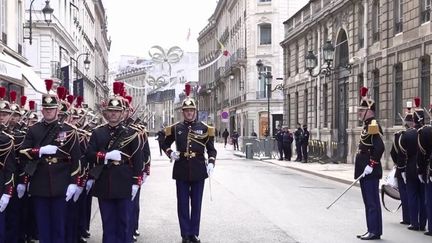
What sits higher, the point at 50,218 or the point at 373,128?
the point at 373,128

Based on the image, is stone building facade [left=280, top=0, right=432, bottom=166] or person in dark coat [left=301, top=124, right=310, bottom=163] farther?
person in dark coat [left=301, top=124, right=310, bottom=163]

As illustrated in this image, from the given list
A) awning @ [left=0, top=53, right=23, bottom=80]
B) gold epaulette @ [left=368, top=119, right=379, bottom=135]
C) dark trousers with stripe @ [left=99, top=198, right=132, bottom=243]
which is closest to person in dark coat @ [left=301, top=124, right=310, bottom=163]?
awning @ [left=0, top=53, right=23, bottom=80]

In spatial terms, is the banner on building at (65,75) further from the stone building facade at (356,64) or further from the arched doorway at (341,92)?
the arched doorway at (341,92)

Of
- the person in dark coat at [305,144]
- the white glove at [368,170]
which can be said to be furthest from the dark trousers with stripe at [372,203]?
the person in dark coat at [305,144]

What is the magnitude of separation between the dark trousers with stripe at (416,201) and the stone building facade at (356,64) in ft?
42.6

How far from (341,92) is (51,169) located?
28116 millimetres

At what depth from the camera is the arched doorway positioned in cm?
3264

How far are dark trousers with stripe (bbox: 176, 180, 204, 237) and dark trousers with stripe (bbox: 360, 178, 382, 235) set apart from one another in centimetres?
255

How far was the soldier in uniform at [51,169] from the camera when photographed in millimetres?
7633

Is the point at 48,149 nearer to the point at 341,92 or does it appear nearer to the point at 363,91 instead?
the point at 363,91

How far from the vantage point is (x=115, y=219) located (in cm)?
770

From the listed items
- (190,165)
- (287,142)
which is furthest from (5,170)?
(287,142)

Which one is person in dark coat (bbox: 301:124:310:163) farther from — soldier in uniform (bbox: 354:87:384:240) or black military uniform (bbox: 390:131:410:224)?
soldier in uniform (bbox: 354:87:384:240)

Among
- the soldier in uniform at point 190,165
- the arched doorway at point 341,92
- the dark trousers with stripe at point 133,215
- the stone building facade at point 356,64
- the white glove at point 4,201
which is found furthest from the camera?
the arched doorway at point 341,92
